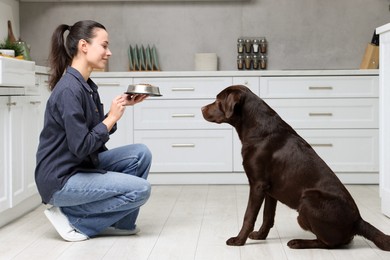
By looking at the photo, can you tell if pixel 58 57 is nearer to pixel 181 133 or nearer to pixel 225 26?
pixel 181 133

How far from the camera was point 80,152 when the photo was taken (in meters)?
3.12

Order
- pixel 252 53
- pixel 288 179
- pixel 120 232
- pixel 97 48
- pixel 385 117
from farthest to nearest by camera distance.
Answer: pixel 252 53 → pixel 385 117 → pixel 120 232 → pixel 97 48 → pixel 288 179

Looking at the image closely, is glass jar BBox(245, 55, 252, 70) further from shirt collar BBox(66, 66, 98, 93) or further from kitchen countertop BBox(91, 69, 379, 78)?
shirt collar BBox(66, 66, 98, 93)

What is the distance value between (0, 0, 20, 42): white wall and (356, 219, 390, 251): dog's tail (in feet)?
11.3

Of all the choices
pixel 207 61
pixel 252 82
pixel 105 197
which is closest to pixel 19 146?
pixel 105 197

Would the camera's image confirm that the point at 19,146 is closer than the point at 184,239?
No

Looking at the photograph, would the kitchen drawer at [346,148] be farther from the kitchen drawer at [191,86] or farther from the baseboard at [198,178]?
the kitchen drawer at [191,86]

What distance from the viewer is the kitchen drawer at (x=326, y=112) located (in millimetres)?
5438

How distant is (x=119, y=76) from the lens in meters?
5.51

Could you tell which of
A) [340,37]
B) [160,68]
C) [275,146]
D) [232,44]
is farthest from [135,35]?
[275,146]

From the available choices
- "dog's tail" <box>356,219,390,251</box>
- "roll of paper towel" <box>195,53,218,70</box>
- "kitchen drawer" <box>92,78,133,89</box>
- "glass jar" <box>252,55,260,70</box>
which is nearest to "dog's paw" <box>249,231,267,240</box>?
"dog's tail" <box>356,219,390,251</box>

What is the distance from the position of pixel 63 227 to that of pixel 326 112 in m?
2.81

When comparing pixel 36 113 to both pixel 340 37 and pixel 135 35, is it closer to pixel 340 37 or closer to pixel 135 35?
pixel 135 35

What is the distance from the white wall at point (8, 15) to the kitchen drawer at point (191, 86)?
1263 millimetres
